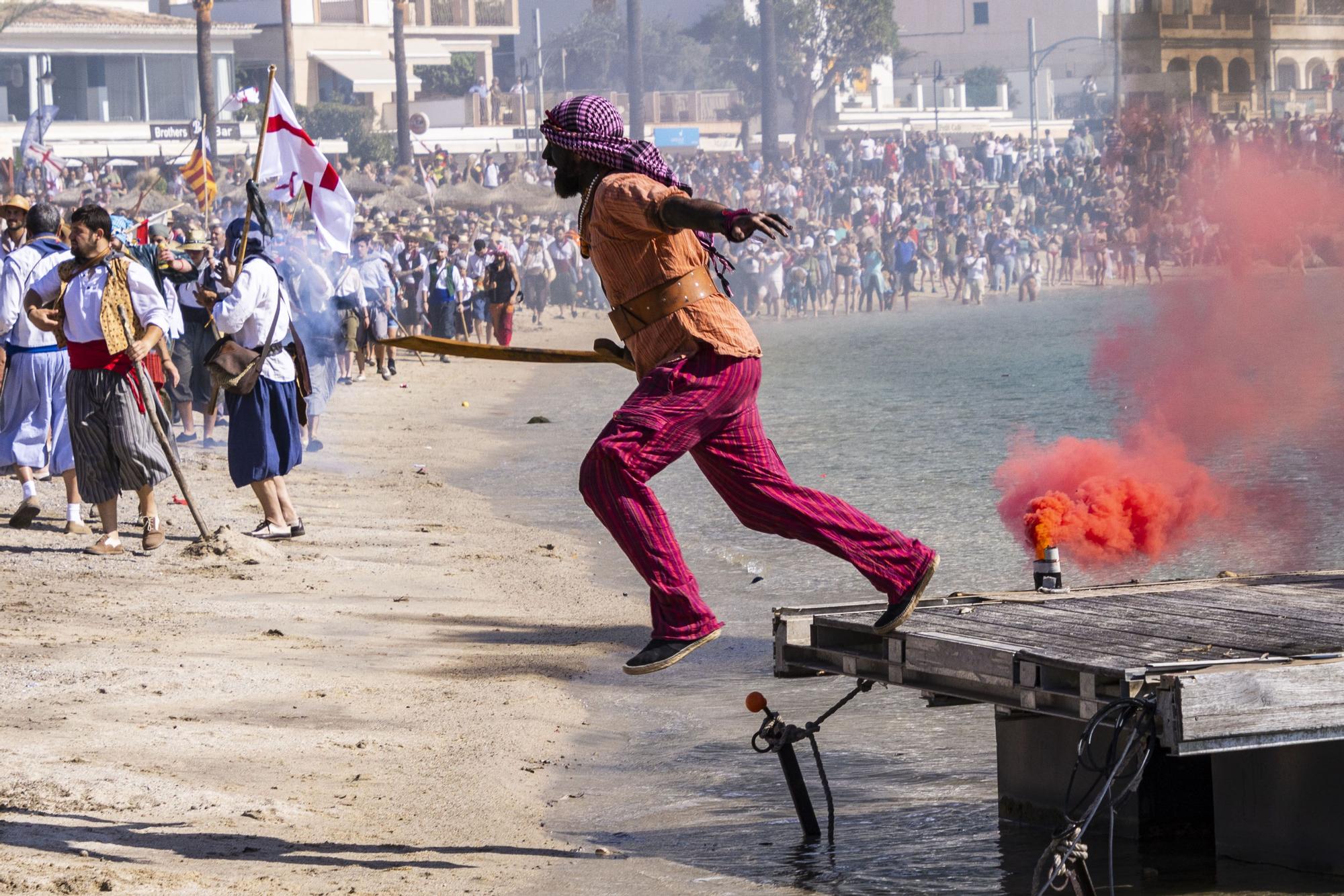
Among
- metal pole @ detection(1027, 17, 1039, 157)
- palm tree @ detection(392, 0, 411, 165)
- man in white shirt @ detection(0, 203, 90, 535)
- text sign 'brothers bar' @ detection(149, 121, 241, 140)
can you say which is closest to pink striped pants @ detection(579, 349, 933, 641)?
man in white shirt @ detection(0, 203, 90, 535)

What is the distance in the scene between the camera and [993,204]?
4688 centimetres

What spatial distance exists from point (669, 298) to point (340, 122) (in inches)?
2582

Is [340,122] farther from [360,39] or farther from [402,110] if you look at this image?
[402,110]

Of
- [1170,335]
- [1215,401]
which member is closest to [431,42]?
[1170,335]

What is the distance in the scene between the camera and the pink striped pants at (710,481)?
527 cm

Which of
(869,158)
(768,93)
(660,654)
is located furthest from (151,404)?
(768,93)

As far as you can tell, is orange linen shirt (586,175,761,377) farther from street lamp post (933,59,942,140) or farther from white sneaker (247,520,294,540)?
street lamp post (933,59,942,140)

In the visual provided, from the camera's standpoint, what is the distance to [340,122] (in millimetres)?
68688

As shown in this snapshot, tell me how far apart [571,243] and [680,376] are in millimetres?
36017

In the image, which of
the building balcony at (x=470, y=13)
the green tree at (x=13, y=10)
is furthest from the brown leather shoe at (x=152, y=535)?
the building balcony at (x=470, y=13)

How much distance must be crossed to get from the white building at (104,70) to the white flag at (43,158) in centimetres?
2117

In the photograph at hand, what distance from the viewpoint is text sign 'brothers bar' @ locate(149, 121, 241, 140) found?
54597 mm

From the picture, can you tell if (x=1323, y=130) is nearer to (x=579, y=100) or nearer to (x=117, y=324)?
(x=117, y=324)

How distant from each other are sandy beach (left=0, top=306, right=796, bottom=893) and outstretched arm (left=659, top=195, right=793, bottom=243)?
6.62 ft
